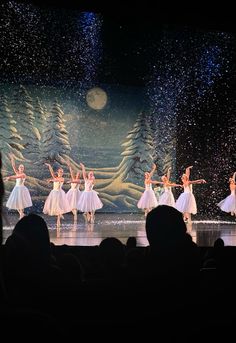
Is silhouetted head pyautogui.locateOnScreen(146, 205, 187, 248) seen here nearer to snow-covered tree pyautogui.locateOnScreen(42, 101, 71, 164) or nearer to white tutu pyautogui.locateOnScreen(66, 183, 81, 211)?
white tutu pyautogui.locateOnScreen(66, 183, 81, 211)

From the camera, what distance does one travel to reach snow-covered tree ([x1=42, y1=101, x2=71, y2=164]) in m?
13.5

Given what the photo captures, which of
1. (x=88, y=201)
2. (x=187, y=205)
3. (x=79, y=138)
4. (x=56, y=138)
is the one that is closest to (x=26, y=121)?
(x=56, y=138)

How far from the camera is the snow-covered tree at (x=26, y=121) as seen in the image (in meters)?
13.2

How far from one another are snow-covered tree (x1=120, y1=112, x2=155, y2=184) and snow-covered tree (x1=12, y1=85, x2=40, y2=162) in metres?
2.84

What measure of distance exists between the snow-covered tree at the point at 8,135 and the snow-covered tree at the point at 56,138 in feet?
2.56

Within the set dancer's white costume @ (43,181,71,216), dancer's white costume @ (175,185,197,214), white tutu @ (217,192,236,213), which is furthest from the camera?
white tutu @ (217,192,236,213)

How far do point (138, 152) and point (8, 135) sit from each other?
162 inches

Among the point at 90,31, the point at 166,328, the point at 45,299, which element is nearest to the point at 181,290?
the point at 166,328

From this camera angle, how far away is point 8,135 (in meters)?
13.2

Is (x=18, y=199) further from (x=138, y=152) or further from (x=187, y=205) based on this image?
(x=138, y=152)

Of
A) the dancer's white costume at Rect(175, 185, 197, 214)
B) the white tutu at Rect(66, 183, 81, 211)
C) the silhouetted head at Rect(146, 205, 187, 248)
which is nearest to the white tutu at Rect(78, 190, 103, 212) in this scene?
the white tutu at Rect(66, 183, 81, 211)

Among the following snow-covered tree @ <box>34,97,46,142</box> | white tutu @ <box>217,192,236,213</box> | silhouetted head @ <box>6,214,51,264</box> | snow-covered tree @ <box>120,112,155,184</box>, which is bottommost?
white tutu @ <box>217,192,236,213</box>

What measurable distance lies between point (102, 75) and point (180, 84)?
2.47 m

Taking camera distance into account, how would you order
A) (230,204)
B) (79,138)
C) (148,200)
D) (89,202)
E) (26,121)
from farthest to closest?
(79,138)
(26,121)
(148,200)
(230,204)
(89,202)
